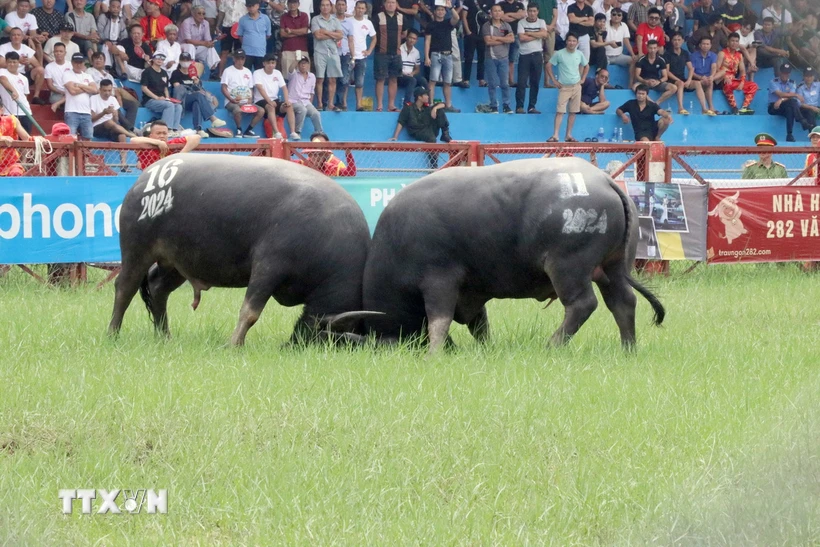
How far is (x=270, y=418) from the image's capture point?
583 cm

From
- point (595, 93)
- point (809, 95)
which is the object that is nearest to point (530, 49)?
point (595, 93)

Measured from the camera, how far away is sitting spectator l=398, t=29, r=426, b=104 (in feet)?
66.8

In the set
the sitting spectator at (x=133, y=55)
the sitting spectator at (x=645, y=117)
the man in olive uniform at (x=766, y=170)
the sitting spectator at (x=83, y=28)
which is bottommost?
the man in olive uniform at (x=766, y=170)

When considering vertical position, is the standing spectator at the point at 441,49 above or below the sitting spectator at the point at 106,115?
above

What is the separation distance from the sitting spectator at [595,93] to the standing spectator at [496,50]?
5.26ft

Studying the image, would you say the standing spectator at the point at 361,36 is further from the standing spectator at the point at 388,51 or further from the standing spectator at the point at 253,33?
the standing spectator at the point at 253,33

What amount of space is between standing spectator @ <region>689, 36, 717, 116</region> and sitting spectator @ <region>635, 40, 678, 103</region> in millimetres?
738

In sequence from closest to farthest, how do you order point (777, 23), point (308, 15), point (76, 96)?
point (76, 96) < point (308, 15) < point (777, 23)

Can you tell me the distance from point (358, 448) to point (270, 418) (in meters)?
0.62

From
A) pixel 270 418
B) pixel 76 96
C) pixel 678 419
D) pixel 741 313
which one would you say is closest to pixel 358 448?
pixel 270 418

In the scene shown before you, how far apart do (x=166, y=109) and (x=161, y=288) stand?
920cm

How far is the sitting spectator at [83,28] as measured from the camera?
1741 cm

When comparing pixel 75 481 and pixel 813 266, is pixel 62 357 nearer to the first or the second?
pixel 75 481

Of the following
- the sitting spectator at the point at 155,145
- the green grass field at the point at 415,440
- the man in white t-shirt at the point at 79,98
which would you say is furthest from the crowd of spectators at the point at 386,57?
the green grass field at the point at 415,440
